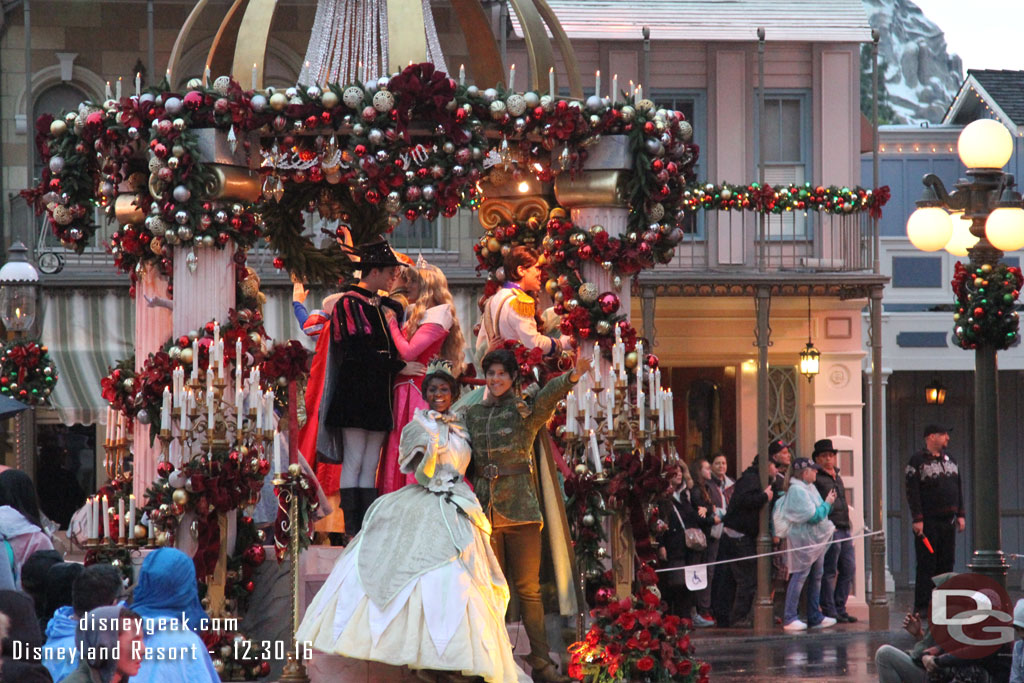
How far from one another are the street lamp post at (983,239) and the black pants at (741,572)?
19.5 feet

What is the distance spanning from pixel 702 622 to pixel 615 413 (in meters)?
7.53

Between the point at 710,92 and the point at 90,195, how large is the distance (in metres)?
12.4

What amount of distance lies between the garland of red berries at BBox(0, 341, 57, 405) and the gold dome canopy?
4096 mm

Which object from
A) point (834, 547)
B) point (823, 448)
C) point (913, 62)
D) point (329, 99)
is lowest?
point (834, 547)

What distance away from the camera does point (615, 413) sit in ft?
36.3

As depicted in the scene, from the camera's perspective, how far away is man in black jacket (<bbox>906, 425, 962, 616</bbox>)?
16.7m

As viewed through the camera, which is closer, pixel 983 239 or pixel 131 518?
pixel 131 518

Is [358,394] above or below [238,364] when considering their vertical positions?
below

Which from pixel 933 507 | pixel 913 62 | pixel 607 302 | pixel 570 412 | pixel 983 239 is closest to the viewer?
pixel 570 412

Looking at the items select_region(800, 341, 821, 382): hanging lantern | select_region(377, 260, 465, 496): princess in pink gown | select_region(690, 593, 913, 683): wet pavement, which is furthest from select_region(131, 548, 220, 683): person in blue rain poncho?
select_region(800, 341, 821, 382): hanging lantern

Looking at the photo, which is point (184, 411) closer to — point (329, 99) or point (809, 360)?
point (329, 99)

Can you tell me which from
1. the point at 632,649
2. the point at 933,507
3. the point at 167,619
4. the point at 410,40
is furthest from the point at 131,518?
the point at 933,507

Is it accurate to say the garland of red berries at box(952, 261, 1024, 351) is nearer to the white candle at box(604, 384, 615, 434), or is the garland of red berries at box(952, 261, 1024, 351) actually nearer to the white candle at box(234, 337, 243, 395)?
the white candle at box(604, 384, 615, 434)

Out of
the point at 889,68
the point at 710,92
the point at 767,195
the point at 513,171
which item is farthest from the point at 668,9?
the point at 889,68
